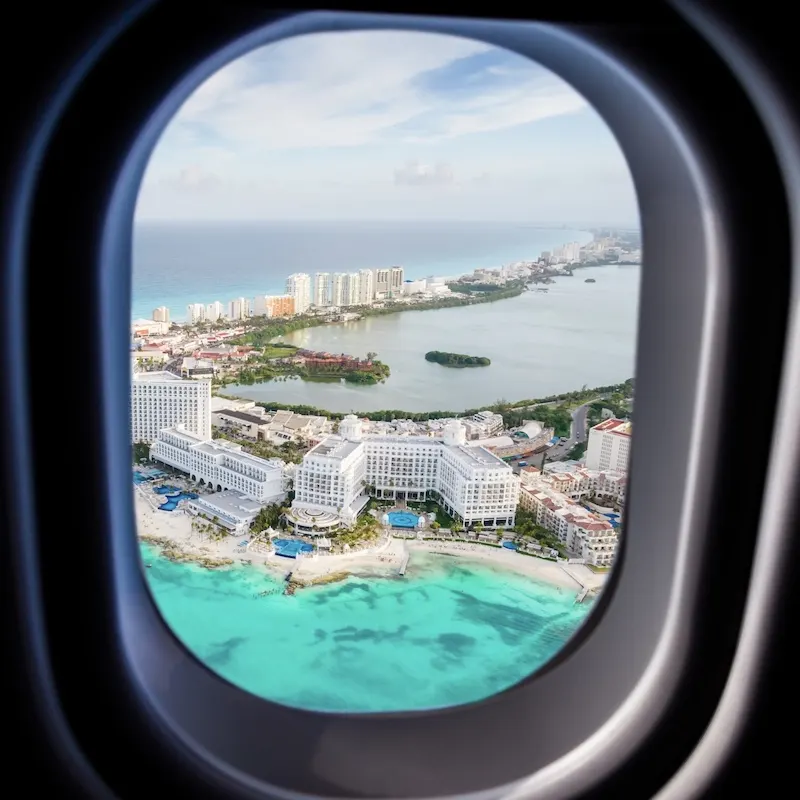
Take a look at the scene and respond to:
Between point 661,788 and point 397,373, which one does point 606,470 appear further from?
point 661,788

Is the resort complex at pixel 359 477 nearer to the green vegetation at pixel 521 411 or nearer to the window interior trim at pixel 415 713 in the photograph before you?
the green vegetation at pixel 521 411

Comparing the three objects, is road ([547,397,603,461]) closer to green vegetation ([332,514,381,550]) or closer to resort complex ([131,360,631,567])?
resort complex ([131,360,631,567])

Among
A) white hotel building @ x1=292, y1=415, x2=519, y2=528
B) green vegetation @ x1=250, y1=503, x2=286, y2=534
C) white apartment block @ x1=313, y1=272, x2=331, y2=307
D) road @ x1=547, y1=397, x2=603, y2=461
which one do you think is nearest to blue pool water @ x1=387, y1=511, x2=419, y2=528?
white hotel building @ x1=292, y1=415, x2=519, y2=528

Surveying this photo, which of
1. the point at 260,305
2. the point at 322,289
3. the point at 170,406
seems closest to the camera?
the point at 170,406

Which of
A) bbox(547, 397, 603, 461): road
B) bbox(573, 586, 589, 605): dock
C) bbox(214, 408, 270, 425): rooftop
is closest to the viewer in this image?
bbox(573, 586, 589, 605): dock

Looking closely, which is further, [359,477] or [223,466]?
[359,477]

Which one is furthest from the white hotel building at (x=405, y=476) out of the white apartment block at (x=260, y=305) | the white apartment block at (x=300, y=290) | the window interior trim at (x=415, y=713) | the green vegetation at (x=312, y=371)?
the window interior trim at (x=415, y=713)

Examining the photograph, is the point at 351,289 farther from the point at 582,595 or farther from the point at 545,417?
the point at 582,595

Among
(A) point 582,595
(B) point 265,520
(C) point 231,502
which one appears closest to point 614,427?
(A) point 582,595
